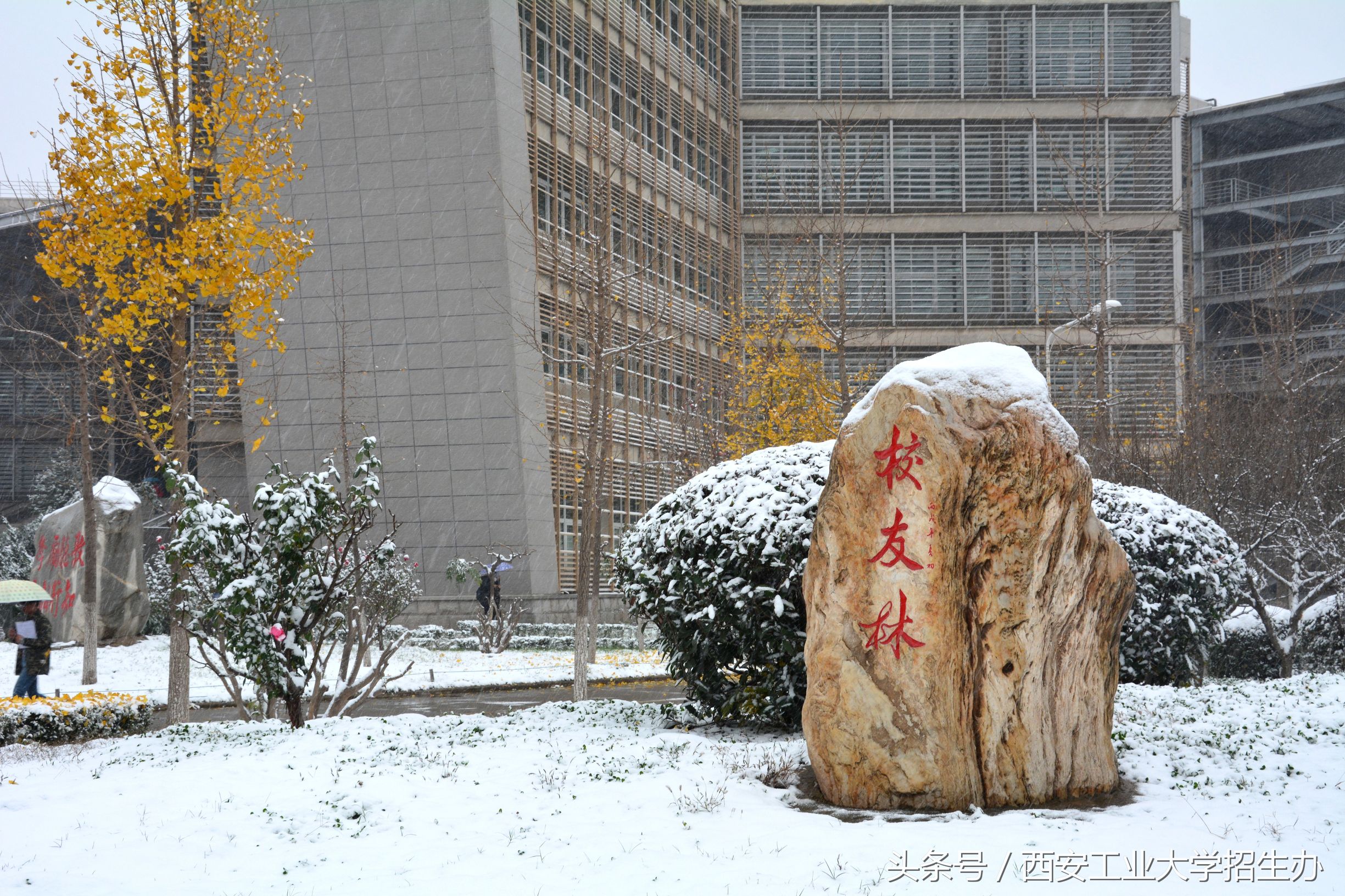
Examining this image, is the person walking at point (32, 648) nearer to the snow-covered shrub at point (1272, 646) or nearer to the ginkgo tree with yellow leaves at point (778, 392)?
the ginkgo tree with yellow leaves at point (778, 392)

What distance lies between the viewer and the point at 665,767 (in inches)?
291

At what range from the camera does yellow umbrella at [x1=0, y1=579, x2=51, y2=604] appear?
13273mm

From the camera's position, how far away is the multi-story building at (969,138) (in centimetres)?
3906

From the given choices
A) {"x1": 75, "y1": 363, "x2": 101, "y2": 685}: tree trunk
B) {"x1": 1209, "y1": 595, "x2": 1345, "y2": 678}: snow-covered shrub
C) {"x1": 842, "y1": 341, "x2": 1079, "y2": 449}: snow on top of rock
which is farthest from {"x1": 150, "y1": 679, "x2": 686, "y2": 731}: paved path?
{"x1": 842, "y1": 341, "x2": 1079, "y2": 449}: snow on top of rock

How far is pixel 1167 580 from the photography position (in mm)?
10727

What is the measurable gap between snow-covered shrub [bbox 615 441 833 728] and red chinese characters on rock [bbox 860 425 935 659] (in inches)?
67.0

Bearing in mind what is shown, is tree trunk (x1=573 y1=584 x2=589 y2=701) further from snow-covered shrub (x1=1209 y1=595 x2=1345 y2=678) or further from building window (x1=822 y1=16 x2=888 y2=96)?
building window (x1=822 y1=16 x2=888 y2=96)

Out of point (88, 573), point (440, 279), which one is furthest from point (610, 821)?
point (440, 279)

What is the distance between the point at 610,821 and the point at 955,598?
220 centimetres

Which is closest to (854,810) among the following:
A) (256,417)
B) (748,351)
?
(748,351)

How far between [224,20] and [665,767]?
8629mm

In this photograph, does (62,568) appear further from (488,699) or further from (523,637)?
(488,699)

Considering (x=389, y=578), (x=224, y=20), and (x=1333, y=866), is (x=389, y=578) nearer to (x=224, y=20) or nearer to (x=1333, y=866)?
(x=224, y=20)

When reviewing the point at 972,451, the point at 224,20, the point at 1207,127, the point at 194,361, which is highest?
the point at 1207,127
